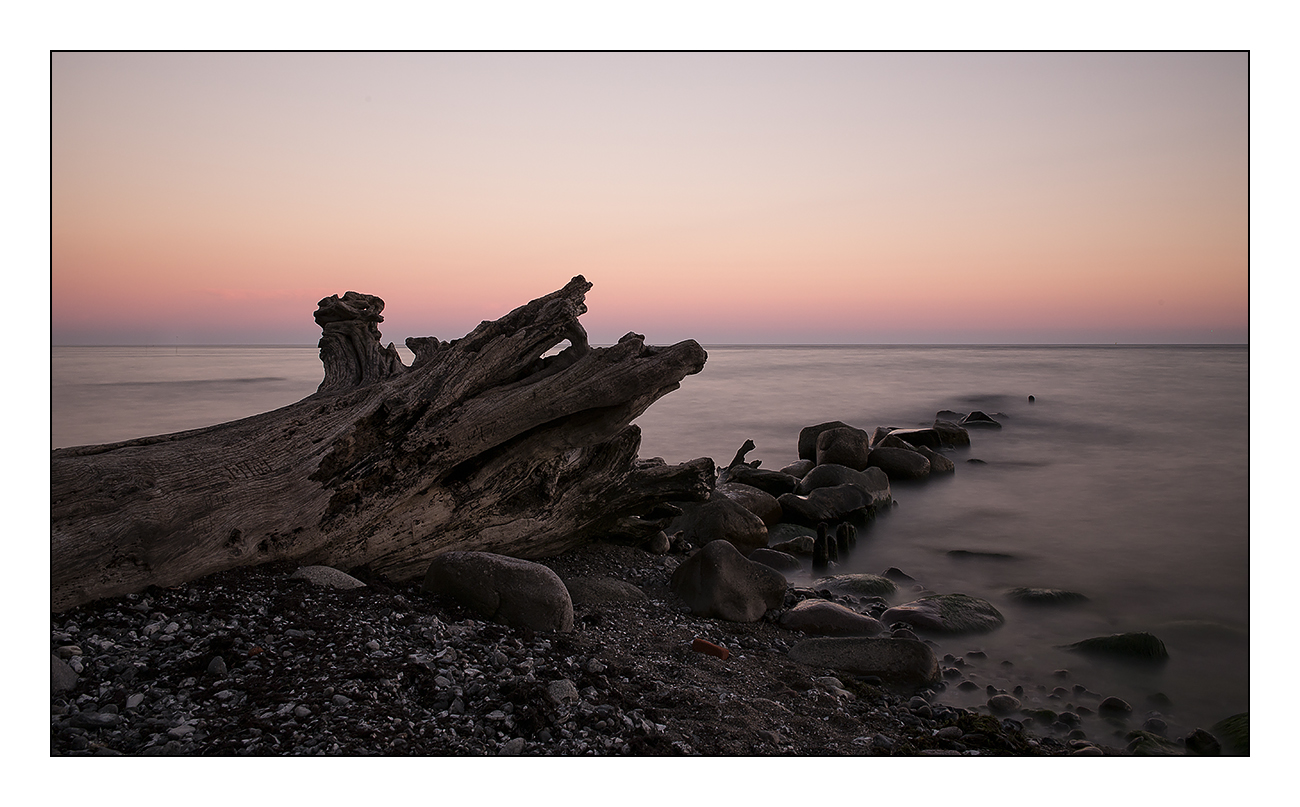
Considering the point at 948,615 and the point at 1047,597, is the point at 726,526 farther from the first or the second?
the point at 1047,597

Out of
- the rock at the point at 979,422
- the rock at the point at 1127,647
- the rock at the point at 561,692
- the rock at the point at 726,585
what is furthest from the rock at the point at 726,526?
the rock at the point at 979,422

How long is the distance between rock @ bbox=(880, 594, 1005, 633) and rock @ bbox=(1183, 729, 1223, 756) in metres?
2.10

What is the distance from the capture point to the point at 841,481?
1357cm

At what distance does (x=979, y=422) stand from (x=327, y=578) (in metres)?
24.0

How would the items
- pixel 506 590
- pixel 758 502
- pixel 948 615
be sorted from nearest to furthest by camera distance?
1. pixel 506 590
2. pixel 948 615
3. pixel 758 502

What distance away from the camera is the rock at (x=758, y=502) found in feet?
37.9

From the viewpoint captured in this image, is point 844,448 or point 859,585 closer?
point 859,585

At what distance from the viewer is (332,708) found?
→ 398 centimetres

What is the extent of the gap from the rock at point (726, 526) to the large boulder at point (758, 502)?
0.77 meters

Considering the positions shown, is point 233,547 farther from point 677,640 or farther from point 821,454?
point 821,454

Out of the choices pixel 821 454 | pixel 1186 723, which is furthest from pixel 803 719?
pixel 821 454

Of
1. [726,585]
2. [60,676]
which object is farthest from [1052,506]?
[60,676]

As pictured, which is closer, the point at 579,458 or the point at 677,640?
Result: the point at 677,640

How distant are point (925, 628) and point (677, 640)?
112 inches
